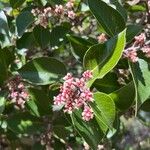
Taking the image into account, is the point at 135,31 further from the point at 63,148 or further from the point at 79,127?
the point at 63,148

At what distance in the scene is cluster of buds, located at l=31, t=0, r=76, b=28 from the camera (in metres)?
1.50

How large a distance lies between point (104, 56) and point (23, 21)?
0.39 metres

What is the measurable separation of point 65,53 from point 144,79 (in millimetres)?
1253

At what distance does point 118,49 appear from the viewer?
3.80 ft

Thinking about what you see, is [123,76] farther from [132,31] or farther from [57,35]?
[57,35]

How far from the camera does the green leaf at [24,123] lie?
5.07 feet

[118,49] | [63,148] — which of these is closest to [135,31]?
[118,49]

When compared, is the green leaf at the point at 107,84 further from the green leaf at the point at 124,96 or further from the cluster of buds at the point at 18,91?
the cluster of buds at the point at 18,91

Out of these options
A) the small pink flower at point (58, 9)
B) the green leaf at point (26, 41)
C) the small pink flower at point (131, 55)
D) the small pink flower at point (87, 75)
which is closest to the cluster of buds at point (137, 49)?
the small pink flower at point (131, 55)

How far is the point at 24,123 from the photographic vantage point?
158 cm

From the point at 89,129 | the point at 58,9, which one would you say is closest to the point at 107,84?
the point at 89,129

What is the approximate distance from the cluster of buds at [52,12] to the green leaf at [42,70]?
23 centimetres

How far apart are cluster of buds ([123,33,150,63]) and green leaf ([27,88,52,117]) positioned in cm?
35

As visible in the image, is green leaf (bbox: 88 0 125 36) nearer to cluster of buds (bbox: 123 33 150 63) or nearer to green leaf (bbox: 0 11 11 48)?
cluster of buds (bbox: 123 33 150 63)
